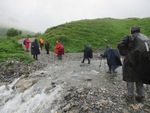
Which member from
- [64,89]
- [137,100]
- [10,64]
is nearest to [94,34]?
[10,64]

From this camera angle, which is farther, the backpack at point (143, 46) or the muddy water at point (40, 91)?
the muddy water at point (40, 91)

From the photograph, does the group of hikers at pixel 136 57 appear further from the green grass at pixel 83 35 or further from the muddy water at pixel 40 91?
the green grass at pixel 83 35

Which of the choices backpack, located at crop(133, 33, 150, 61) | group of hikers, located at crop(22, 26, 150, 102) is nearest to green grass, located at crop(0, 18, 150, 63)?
group of hikers, located at crop(22, 26, 150, 102)

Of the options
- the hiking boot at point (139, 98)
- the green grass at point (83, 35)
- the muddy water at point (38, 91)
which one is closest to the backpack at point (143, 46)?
the hiking boot at point (139, 98)

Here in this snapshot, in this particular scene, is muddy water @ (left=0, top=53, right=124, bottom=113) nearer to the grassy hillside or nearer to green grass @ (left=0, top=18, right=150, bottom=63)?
green grass @ (left=0, top=18, right=150, bottom=63)

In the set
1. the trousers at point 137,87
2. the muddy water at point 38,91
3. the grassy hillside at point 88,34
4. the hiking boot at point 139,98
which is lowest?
the muddy water at point 38,91

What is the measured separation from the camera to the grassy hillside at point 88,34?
149 feet

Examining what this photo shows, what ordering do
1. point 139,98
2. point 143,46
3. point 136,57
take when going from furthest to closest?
point 139,98
point 136,57
point 143,46

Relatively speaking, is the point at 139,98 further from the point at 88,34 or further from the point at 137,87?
the point at 88,34

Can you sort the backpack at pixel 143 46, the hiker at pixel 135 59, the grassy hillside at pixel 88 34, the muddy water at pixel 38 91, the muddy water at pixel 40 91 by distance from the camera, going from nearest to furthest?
the backpack at pixel 143 46, the hiker at pixel 135 59, the muddy water at pixel 40 91, the muddy water at pixel 38 91, the grassy hillside at pixel 88 34

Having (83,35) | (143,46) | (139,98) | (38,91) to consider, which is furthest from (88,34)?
(143,46)

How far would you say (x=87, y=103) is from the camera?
1182 cm

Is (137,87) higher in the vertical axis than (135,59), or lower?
lower

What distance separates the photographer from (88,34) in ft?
170
